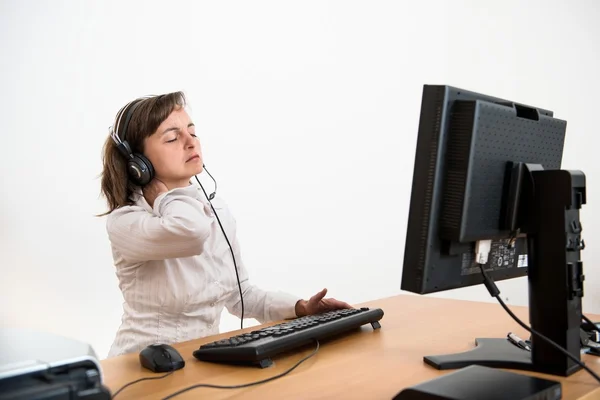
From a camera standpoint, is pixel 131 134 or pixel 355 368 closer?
pixel 355 368

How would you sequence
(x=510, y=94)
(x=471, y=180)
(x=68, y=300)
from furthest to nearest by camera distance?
(x=510, y=94) < (x=68, y=300) < (x=471, y=180)

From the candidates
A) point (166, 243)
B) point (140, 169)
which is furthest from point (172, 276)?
point (140, 169)

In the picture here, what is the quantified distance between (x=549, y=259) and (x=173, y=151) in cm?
99

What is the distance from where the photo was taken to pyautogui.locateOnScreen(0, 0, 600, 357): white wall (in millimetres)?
2195

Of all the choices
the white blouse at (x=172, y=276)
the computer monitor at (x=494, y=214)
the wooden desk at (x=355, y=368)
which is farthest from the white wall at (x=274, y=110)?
the computer monitor at (x=494, y=214)

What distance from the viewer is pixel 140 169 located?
155 cm

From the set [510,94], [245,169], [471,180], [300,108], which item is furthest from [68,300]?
[510,94]

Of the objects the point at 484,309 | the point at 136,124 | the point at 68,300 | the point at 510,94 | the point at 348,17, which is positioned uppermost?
the point at 348,17

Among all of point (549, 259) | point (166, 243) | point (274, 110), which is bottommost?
point (166, 243)

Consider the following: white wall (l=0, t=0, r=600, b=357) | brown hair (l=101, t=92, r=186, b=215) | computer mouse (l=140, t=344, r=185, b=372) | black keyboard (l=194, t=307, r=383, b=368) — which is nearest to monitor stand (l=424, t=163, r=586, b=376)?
black keyboard (l=194, t=307, r=383, b=368)

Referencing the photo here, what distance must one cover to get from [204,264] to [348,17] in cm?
192

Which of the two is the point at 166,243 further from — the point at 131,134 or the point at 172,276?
the point at 131,134

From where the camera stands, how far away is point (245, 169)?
8.97ft

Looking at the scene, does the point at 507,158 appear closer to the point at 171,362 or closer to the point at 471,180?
the point at 471,180
